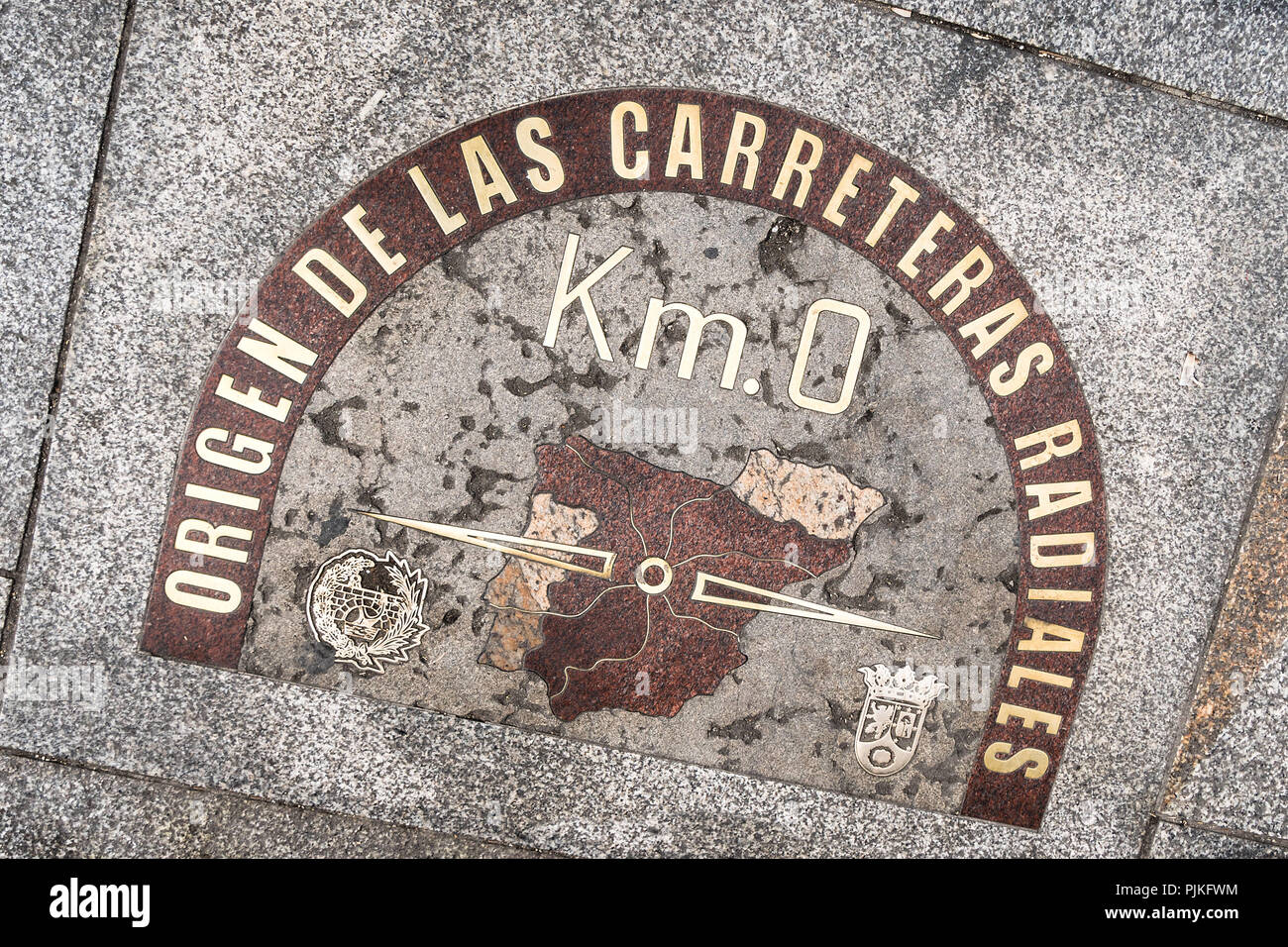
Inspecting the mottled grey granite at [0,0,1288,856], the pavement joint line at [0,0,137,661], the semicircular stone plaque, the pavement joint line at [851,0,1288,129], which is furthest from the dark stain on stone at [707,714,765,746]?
the pavement joint line at [851,0,1288,129]

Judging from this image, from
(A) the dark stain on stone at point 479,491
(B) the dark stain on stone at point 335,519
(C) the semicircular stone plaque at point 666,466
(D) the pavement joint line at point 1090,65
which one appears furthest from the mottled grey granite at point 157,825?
(D) the pavement joint line at point 1090,65

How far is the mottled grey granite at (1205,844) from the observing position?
118 inches

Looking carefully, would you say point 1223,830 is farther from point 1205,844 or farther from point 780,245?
point 780,245

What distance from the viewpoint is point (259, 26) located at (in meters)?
2.71

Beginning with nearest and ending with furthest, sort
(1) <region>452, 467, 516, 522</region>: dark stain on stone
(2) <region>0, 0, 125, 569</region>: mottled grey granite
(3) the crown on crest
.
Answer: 1. (2) <region>0, 0, 125, 569</region>: mottled grey granite
2. (1) <region>452, 467, 516, 522</region>: dark stain on stone
3. (3) the crown on crest

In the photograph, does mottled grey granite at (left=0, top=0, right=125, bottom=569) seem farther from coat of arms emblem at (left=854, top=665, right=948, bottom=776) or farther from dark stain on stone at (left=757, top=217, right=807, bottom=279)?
coat of arms emblem at (left=854, top=665, right=948, bottom=776)

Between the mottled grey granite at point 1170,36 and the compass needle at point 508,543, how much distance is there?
2.23m

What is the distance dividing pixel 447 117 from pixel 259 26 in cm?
70

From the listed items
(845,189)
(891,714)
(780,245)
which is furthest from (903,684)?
(845,189)

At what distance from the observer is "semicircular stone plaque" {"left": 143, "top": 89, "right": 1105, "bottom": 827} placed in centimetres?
275

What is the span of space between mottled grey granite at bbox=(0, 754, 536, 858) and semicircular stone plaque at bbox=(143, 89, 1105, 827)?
476 mm
